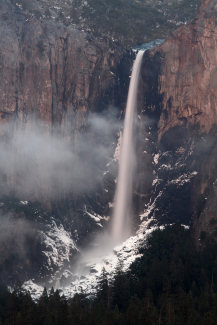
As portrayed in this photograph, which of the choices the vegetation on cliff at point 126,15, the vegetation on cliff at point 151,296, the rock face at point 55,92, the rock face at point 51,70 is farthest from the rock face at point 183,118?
the vegetation on cliff at point 126,15

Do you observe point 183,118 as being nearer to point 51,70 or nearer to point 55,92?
point 55,92

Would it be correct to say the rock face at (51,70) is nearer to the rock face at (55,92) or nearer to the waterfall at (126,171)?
the rock face at (55,92)

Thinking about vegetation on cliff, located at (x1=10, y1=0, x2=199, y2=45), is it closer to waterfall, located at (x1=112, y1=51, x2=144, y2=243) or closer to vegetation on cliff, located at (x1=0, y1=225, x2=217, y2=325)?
waterfall, located at (x1=112, y1=51, x2=144, y2=243)

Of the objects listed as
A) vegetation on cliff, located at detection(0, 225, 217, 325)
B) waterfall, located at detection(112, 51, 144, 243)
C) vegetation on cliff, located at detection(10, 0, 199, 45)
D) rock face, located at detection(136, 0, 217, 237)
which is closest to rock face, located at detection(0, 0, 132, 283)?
waterfall, located at detection(112, 51, 144, 243)

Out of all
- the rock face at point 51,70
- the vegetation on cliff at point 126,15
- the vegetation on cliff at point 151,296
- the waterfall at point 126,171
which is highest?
the vegetation on cliff at point 126,15

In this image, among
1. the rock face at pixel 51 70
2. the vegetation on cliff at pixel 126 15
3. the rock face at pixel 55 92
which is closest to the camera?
the rock face at pixel 55 92

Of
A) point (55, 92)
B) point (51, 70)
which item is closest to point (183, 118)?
point (55, 92)
